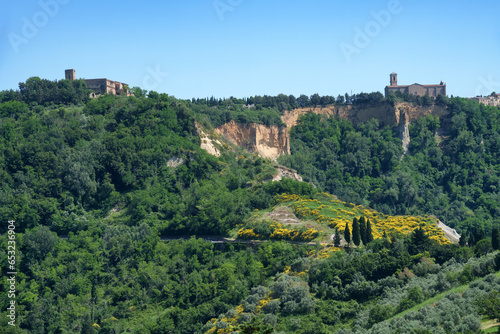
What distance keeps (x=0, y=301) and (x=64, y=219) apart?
1007 cm

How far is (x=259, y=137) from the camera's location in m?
80.9

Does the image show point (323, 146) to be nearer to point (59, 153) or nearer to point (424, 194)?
point (424, 194)

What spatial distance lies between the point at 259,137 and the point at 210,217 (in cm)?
2713

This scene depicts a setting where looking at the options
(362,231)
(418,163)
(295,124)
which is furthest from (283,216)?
(295,124)

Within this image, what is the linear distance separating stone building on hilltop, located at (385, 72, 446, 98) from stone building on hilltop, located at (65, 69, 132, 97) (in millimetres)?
36526

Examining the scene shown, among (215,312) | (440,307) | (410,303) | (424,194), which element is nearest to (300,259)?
(215,312)

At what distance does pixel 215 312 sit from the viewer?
43406mm

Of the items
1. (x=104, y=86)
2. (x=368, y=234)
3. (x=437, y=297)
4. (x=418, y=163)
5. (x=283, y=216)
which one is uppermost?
(x=104, y=86)

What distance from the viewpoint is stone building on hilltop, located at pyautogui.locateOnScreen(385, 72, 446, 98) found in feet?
316

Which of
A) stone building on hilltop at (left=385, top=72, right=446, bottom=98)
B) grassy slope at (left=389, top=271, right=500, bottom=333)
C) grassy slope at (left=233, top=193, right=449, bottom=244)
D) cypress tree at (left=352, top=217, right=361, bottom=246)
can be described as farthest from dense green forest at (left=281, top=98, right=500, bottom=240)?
grassy slope at (left=389, top=271, right=500, bottom=333)

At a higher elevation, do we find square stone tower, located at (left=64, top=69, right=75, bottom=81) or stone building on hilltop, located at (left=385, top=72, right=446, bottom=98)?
square stone tower, located at (left=64, top=69, right=75, bottom=81)

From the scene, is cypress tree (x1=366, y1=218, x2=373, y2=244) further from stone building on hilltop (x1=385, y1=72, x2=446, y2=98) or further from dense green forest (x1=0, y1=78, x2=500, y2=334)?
stone building on hilltop (x1=385, y1=72, x2=446, y2=98)

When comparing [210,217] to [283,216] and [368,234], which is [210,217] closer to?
[283,216]

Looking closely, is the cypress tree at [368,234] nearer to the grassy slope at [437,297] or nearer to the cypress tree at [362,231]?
the cypress tree at [362,231]
